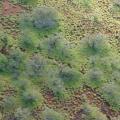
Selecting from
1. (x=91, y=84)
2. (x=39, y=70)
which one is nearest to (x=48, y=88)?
(x=39, y=70)

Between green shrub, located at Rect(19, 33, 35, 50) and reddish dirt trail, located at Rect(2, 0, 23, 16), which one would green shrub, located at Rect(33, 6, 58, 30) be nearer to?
reddish dirt trail, located at Rect(2, 0, 23, 16)

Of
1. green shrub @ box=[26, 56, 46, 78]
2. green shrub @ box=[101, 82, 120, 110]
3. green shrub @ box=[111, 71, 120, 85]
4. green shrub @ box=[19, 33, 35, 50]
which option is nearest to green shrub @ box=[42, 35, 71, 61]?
green shrub @ box=[19, 33, 35, 50]

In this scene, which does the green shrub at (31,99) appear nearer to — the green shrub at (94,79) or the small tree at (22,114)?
the small tree at (22,114)

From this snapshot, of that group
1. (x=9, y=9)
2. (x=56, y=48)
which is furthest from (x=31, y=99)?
(x=9, y=9)

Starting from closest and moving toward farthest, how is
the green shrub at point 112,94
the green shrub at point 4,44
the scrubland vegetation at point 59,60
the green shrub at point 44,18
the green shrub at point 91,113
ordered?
the green shrub at point 91,113 < the scrubland vegetation at point 59,60 < the green shrub at point 112,94 < the green shrub at point 4,44 < the green shrub at point 44,18

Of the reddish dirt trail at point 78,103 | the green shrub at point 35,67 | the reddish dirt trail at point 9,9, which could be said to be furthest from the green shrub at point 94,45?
the reddish dirt trail at point 9,9

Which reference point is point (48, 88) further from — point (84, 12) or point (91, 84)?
point (84, 12)

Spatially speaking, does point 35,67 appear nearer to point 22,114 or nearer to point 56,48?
point 56,48
